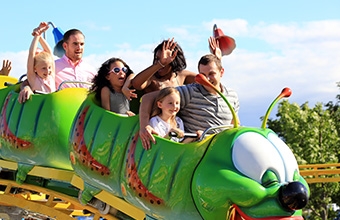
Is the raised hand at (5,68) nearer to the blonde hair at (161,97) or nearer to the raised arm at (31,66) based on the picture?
the raised arm at (31,66)

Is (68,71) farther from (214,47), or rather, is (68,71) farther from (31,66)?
(214,47)

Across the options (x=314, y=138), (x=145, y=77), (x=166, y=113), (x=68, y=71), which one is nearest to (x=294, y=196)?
(x=166, y=113)

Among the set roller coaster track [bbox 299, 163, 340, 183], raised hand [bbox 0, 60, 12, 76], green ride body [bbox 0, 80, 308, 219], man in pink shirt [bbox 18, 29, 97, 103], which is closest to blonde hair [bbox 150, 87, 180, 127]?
green ride body [bbox 0, 80, 308, 219]

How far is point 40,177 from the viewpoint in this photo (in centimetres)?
616

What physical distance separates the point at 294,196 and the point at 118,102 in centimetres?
180

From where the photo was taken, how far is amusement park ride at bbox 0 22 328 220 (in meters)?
3.92

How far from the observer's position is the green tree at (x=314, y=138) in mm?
20266

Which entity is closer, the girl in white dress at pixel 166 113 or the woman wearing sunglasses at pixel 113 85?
the girl in white dress at pixel 166 113

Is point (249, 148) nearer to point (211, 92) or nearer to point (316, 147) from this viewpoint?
point (211, 92)

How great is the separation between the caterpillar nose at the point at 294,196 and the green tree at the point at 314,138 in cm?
1606

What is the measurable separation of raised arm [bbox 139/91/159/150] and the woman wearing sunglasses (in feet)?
2.01

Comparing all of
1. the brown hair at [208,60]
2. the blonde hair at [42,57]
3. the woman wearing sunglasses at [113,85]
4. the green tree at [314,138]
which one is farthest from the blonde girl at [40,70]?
the green tree at [314,138]

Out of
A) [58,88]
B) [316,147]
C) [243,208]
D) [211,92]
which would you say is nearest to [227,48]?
[211,92]

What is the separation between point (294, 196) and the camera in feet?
12.5
